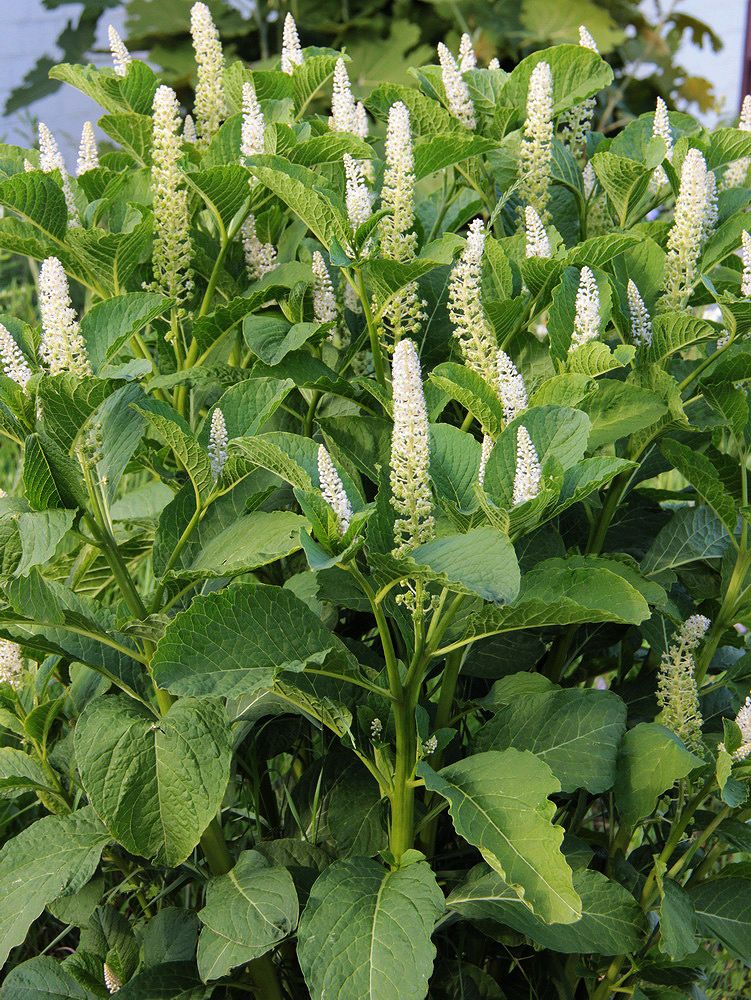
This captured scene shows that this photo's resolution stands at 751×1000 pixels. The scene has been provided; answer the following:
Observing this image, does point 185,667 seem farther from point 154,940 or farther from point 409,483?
point 154,940

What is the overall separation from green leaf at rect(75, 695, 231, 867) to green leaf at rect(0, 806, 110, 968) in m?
0.12

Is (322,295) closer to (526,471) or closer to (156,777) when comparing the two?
(526,471)

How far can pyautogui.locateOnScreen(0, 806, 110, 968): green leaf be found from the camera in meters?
1.22

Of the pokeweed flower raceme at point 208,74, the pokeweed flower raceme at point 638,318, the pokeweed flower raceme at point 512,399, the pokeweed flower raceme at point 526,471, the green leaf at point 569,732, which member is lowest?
the green leaf at point 569,732

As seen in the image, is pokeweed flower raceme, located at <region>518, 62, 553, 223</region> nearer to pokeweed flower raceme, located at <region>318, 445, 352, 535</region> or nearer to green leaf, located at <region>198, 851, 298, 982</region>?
pokeweed flower raceme, located at <region>318, 445, 352, 535</region>

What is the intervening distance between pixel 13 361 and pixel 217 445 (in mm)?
235

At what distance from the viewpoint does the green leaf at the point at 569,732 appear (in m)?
1.20

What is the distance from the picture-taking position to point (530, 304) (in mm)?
1336

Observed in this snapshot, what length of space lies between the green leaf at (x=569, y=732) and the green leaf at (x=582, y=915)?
14 cm

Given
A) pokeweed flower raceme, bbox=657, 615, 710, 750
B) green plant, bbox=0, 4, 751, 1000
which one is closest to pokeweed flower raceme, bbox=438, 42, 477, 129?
green plant, bbox=0, 4, 751, 1000

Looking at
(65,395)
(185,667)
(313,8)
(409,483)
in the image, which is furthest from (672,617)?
(313,8)

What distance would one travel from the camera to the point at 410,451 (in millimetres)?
1003

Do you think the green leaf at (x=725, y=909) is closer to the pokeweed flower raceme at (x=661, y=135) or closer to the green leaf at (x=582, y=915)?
the green leaf at (x=582, y=915)

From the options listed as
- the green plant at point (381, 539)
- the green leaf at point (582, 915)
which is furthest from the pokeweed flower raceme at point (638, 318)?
the green leaf at point (582, 915)
